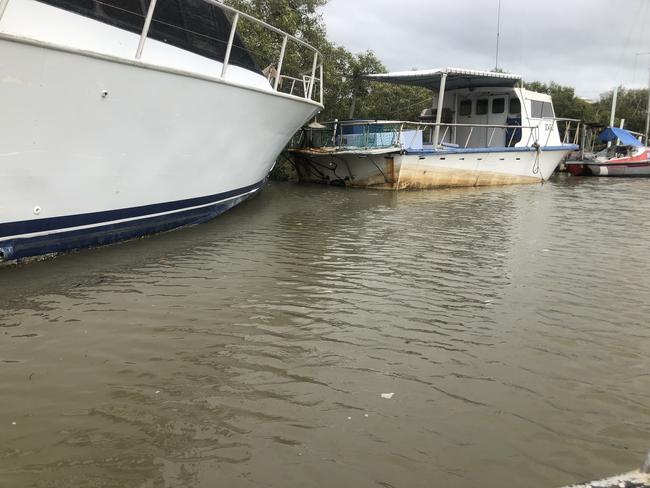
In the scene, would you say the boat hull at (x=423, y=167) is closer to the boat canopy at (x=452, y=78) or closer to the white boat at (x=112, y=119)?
the boat canopy at (x=452, y=78)

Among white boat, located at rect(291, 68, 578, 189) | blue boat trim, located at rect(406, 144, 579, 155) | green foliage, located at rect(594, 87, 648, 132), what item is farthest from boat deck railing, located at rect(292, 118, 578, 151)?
green foliage, located at rect(594, 87, 648, 132)

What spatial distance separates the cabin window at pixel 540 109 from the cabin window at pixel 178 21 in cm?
1196

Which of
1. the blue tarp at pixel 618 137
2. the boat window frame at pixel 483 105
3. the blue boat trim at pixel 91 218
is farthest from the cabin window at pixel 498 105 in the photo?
the blue boat trim at pixel 91 218

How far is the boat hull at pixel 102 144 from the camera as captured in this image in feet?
16.7

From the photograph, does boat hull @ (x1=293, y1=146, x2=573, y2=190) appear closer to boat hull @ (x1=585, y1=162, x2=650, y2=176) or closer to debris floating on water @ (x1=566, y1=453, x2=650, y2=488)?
boat hull @ (x1=585, y1=162, x2=650, y2=176)

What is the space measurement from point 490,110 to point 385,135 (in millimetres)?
5828

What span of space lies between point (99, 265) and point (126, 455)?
370 cm

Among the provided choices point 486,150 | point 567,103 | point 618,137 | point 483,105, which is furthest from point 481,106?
point 567,103

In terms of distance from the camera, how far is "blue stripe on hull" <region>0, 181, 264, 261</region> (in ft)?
17.8

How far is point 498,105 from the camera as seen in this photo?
1778cm

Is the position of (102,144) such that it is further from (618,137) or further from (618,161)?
(618,137)

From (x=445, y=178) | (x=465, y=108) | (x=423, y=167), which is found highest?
(x=465, y=108)

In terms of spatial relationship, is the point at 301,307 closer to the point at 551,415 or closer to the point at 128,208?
the point at 551,415

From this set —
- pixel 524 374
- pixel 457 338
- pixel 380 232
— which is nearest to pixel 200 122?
pixel 380 232
